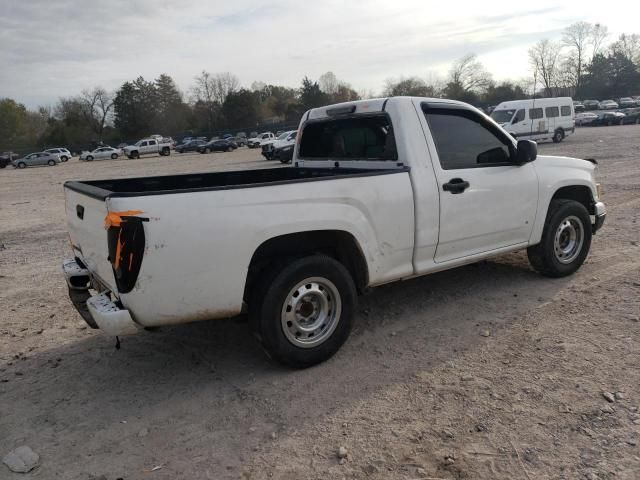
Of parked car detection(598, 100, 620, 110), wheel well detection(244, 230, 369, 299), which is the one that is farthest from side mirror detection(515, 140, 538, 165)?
parked car detection(598, 100, 620, 110)

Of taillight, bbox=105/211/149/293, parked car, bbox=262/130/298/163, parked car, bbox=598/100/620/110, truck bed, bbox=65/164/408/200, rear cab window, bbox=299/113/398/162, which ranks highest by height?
parked car, bbox=598/100/620/110

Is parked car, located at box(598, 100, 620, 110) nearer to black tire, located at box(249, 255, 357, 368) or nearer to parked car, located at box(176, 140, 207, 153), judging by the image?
parked car, located at box(176, 140, 207, 153)

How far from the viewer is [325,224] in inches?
151

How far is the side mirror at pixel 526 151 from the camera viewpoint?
4.98m

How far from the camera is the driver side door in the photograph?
4.56 metres

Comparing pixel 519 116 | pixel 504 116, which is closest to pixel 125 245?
pixel 519 116

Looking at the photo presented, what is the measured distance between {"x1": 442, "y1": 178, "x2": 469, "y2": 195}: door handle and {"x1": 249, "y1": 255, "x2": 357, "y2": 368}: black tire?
1.21 m

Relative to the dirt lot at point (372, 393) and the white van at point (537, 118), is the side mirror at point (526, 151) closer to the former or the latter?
the dirt lot at point (372, 393)

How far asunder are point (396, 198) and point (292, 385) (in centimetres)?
167

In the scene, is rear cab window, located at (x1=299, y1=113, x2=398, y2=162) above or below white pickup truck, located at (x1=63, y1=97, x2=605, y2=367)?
above

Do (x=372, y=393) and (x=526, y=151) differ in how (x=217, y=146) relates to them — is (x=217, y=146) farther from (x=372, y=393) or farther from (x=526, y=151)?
(x=372, y=393)

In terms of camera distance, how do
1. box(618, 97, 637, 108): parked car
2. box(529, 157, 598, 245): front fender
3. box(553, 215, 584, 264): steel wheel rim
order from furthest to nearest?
1. box(618, 97, 637, 108): parked car
2. box(553, 215, 584, 264): steel wheel rim
3. box(529, 157, 598, 245): front fender

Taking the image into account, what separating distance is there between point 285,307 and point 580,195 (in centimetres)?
404

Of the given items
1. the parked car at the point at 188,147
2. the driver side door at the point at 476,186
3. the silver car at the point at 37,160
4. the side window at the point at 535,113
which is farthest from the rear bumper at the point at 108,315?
the parked car at the point at 188,147
